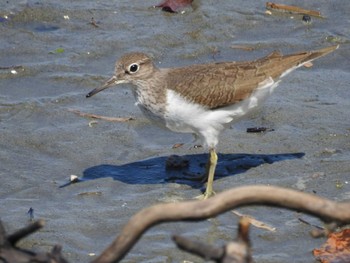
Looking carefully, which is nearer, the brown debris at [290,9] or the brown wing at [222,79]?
the brown wing at [222,79]

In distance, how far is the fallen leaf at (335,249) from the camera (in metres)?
6.02

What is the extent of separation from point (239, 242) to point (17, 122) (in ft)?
20.2

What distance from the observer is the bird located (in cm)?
748

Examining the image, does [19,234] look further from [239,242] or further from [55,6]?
[55,6]

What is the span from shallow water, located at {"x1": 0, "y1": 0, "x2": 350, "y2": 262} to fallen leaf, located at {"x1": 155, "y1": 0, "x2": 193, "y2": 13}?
9 centimetres

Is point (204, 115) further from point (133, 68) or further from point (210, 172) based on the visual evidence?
point (133, 68)

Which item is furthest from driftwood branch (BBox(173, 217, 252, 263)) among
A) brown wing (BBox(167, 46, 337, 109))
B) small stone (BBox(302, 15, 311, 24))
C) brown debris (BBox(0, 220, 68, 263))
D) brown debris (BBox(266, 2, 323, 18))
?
brown debris (BBox(266, 2, 323, 18))

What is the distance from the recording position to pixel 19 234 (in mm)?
3113

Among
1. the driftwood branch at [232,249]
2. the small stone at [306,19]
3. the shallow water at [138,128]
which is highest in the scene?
the driftwood branch at [232,249]

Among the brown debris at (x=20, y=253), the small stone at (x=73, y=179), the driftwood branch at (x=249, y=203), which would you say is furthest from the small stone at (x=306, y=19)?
the brown debris at (x=20, y=253)

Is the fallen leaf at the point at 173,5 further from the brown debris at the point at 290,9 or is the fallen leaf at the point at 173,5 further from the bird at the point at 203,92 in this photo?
the bird at the point at 203,92

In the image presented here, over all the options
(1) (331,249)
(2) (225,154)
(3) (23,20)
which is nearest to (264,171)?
(2) (225,154)

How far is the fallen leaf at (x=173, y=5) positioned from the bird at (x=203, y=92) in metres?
3.24

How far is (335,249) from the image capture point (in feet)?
20.1
